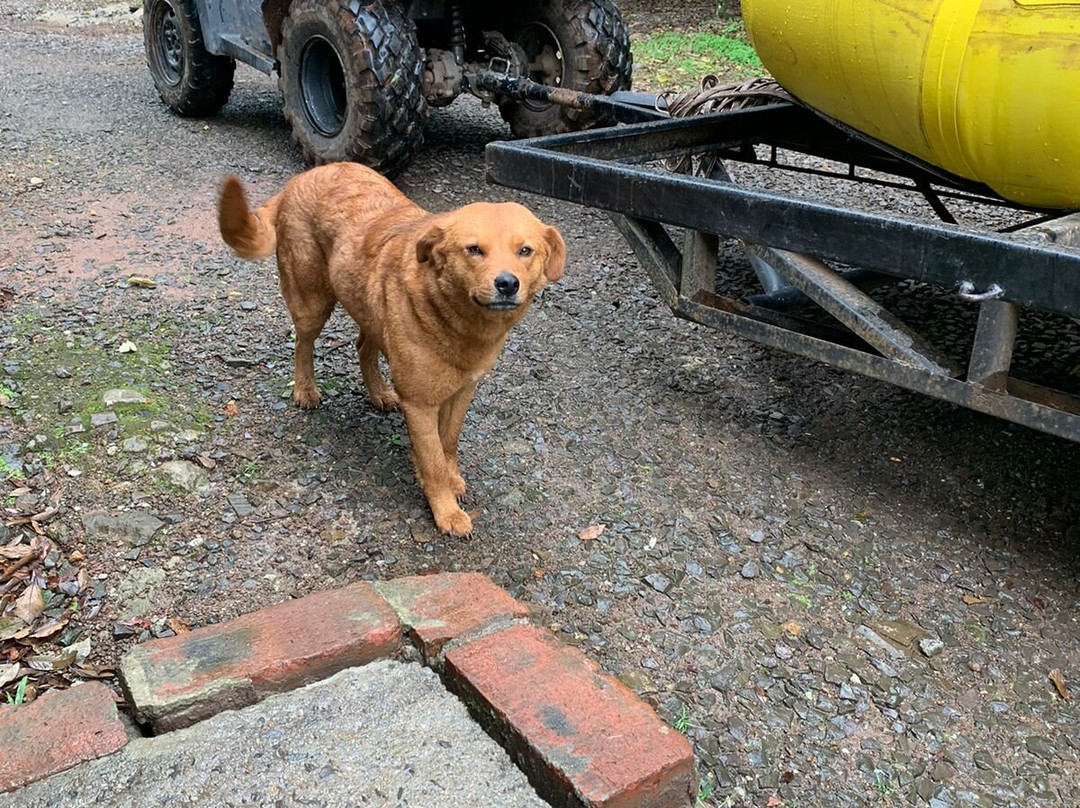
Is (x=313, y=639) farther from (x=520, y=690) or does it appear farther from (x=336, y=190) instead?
(x=336, y=190)

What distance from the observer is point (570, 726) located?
1.89 m

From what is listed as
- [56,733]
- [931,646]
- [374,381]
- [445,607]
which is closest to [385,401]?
[374,381]

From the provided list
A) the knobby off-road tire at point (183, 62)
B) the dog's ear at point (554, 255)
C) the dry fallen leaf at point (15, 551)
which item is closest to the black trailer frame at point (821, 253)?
the dog's ear at point (554, 255)

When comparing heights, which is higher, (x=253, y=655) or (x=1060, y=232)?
(x=1060, y=232)

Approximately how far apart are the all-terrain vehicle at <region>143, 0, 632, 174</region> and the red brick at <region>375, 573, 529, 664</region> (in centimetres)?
366

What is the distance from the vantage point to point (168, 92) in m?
7.68

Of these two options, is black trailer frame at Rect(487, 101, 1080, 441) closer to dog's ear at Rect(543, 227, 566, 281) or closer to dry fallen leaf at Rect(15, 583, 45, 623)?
dog's ear at Rect(543, 227, 566, 281)

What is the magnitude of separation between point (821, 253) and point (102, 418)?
8.32ft

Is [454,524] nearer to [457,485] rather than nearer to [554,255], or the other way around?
[457,485]

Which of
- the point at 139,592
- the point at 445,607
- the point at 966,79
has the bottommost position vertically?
the point at 139,592

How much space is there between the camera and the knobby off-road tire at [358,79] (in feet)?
18.3

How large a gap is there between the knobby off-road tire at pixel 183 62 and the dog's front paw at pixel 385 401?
15.7 ft

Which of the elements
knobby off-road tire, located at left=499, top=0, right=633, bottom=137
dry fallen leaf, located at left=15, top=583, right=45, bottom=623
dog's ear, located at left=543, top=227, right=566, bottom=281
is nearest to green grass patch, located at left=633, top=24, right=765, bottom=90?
knobby off-road tire, located at left=499, top=0, right=633, bottom=137

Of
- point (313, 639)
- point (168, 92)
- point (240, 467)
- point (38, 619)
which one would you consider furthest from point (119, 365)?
point (168, 92)
